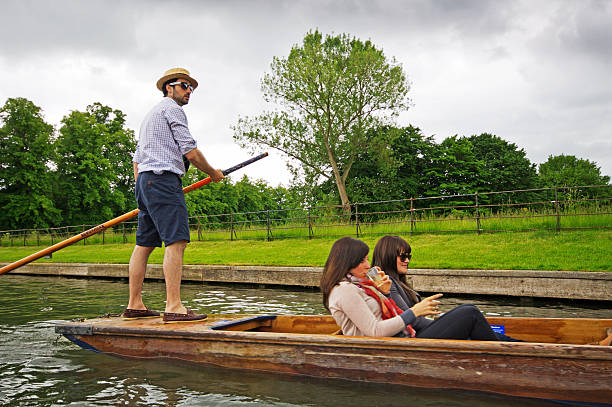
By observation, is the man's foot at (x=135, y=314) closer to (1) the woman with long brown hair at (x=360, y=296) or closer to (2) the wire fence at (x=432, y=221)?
(1) the woman with long brown hair at (x=360, y=296)

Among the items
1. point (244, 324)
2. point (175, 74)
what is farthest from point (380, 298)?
point (175, 74)

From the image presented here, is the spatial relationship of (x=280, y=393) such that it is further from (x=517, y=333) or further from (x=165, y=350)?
(x=517, y=333)

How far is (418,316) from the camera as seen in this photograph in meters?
3.18

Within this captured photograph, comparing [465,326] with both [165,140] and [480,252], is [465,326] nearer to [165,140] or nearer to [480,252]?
[165,140]

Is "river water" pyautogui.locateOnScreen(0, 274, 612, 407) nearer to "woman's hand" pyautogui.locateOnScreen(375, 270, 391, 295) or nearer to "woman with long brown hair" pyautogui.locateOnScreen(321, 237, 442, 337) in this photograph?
"woman with long brown hair" pyautogui.locateOnScreen(321, 237, 442, 337)

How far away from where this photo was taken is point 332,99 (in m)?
26.2

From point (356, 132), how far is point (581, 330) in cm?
2478

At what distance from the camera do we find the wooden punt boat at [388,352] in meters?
2.77

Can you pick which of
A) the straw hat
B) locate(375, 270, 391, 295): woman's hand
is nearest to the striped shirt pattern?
the straw hat

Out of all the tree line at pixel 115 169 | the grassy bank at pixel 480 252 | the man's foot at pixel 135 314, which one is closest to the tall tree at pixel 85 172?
the tree line at pixel 115 169

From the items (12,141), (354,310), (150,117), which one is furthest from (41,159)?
(354,310)

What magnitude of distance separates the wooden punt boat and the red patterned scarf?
0.78 ft

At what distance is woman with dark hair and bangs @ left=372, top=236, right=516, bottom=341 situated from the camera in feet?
10.6

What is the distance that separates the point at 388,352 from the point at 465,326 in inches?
22.1
